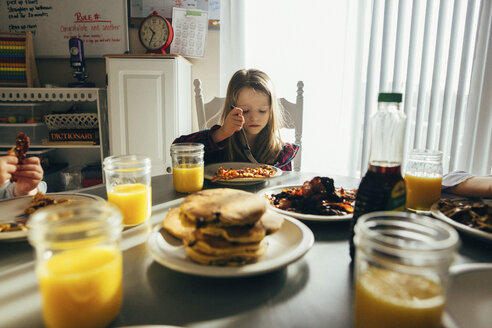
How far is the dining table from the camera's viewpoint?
409mm

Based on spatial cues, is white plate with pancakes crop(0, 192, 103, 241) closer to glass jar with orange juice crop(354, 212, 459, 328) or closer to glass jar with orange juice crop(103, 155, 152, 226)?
glass jar with orange juice crop(103, 155, 152, 226)

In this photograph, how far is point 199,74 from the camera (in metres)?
2.70

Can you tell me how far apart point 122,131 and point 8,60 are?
111 cm

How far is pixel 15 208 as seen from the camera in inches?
31.7

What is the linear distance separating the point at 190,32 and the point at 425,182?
2332 mm

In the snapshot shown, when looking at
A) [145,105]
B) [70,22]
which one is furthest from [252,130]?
[70,22]

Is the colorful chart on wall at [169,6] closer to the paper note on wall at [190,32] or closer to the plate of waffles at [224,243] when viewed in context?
the paper note on wall at [190,32]

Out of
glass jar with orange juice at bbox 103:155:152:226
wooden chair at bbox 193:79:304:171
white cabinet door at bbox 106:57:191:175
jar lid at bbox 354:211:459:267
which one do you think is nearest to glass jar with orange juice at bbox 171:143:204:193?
glass jar with orange juice at bbox 103:155:152:226

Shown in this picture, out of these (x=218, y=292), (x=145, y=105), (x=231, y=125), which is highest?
(x=145, y=105)

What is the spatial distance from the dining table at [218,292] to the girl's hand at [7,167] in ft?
0.93

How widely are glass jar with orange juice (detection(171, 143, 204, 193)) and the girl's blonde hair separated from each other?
74cm

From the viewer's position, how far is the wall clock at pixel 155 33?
2.39 m

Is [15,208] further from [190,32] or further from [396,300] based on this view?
[190,32]

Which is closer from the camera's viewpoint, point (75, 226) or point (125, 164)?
point (75, 226)
